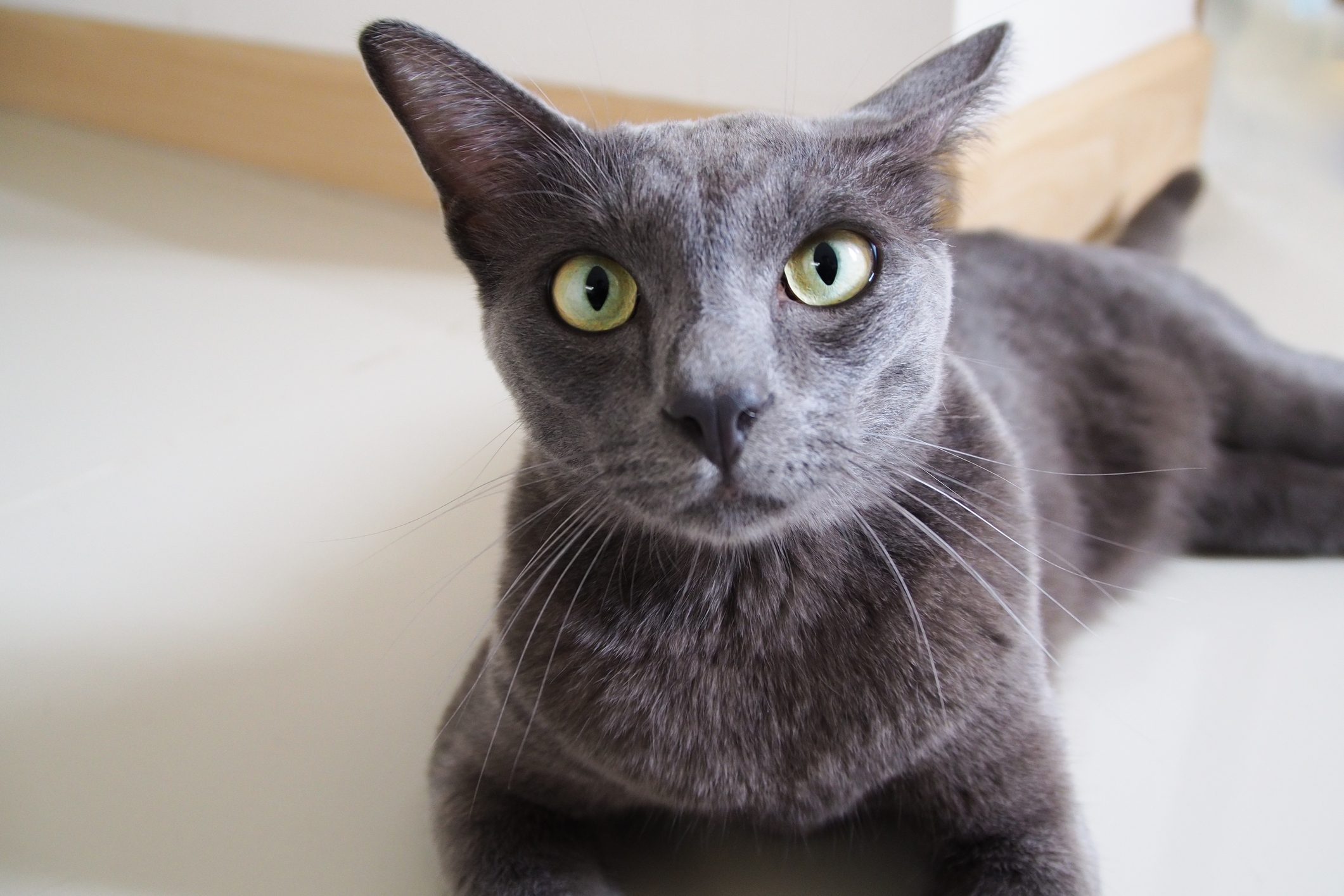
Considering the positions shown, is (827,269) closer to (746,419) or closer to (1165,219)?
(746,419)

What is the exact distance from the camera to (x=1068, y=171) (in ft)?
6.66

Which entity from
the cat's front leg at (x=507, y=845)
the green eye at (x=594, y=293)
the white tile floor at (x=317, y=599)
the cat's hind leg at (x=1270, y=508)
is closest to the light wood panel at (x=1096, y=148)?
the white tile floor at (x=317, y=599)

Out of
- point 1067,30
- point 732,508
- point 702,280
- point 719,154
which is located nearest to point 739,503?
point 732,508

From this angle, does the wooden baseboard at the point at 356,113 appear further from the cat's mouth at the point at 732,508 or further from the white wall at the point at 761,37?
the cat's mouth at the point at 732,508

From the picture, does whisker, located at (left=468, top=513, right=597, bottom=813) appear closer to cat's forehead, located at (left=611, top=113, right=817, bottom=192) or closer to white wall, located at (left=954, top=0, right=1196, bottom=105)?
cat's forehead, located at (left=611, top=113, right=817, bottom=192)

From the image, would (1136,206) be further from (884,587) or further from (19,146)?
(19,146)

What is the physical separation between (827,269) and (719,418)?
0.18 metres

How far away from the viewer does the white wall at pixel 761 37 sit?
1788 millimetres

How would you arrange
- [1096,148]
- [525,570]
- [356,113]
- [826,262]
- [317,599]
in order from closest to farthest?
[826,262], [525,570], [317,599], [1096,148], [356,113]

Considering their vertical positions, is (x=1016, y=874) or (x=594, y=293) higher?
(x=594, y=293)

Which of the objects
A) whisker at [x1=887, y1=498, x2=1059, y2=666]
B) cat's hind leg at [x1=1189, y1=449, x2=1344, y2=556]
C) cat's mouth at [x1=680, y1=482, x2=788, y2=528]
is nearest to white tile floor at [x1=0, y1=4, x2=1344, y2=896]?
cat's hind leg at [x1=1189, y1=449, x2=1344, y2=556]

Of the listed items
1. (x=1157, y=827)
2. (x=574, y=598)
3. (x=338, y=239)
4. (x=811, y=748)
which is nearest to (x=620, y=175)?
(x=574, y=598)

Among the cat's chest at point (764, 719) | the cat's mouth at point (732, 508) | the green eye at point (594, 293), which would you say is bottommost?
the cat's chest at point (764, 719)

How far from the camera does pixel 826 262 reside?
2.87 feet
